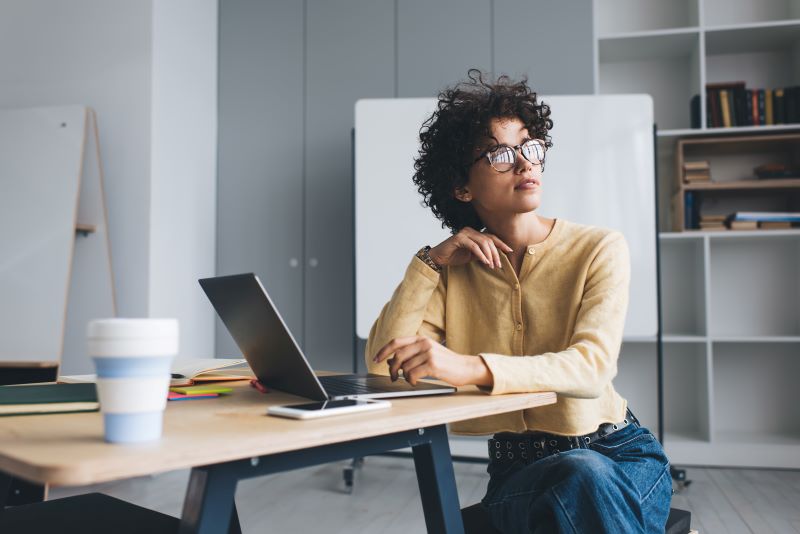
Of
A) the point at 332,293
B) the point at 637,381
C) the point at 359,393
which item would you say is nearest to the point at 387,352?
the point at 359,393

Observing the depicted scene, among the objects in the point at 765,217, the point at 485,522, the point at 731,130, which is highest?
the point at 731,130

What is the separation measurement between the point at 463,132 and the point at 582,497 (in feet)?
2.59

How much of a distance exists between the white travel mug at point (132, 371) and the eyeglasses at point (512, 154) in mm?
860

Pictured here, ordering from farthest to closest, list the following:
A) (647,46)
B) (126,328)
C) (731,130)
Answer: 1. (647,46)
2. (731,130)
3. (126,328)

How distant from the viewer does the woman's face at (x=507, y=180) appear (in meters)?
1.31

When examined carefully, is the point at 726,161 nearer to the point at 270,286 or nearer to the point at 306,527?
the point at 270,286

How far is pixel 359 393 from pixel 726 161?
3.16m

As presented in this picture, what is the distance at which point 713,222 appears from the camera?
3227 mm

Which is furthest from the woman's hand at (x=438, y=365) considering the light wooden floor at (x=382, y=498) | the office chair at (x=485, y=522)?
the light wooden floor at (x=382, y=498)

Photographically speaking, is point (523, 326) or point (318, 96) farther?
point (318, 96)

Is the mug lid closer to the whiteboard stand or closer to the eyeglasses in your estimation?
the eyeglasses

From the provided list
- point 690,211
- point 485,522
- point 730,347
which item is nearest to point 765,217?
point 690,211

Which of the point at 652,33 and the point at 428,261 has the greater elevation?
the point at 652,33

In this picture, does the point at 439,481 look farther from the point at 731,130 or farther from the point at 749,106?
the point at 749,106
